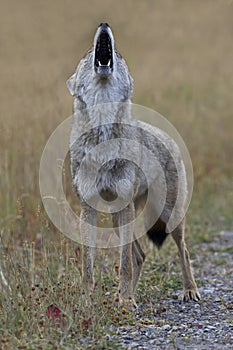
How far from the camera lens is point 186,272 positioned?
631 cm

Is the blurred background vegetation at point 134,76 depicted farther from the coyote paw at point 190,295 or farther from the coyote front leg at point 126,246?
the coyote paw at point 190,295

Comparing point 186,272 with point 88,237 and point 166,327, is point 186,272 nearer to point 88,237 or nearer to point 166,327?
point 88,237

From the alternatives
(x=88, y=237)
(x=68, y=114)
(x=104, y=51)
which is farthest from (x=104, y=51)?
(x=68, y=114)

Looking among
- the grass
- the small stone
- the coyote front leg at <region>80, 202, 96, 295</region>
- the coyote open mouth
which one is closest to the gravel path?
the small stone

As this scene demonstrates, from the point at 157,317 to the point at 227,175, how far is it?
6256mm

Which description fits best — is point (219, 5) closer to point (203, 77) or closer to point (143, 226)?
point (203, 77)

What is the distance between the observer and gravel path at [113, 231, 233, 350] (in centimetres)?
461

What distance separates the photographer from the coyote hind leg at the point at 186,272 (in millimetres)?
6105

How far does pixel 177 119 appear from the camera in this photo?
12.4 m

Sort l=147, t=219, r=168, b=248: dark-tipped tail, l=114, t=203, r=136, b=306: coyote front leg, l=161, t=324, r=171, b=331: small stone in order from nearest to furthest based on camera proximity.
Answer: l=161, t=324, r=171, b=331: small stone
l=114, t=203, r=136, b=306: coyote front leg
l=147, t=219, r=168, b=248: dark-tipped tail

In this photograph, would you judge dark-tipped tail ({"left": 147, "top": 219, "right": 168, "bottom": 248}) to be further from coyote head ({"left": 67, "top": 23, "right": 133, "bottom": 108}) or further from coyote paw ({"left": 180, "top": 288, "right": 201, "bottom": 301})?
coyote head ({"left": 67, "top": 23, "right": 133, "bottom": 108})

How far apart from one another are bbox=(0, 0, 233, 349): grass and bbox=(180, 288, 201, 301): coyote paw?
188 millimetres

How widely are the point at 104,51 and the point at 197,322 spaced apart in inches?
90.2

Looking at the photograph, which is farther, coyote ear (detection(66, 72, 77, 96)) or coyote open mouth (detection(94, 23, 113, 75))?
coyote ear (detection(66, 72, 77, 96))
